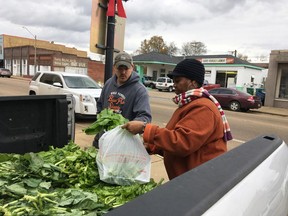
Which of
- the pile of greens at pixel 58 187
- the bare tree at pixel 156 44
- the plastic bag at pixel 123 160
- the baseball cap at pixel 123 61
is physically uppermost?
the bare tree at pixel 156 44

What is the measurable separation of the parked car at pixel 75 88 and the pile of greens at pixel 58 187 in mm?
7232

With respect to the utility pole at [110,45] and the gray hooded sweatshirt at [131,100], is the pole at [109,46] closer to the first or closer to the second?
the utility pole at [110,45]

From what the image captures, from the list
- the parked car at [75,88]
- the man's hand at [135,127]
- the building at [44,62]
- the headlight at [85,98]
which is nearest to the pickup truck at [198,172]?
the man's hand at [135,127]

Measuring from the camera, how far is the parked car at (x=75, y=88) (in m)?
9.93

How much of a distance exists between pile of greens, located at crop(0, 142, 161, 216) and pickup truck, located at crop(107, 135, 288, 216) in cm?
61

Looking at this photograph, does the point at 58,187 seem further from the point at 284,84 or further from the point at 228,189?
the point at 284,84

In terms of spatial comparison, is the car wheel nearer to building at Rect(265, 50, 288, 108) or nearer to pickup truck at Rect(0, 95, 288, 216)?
building at Rect(265, 50, 288, 108)

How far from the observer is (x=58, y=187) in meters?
2.21

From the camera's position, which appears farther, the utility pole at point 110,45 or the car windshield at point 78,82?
the car windshield at point 78,82

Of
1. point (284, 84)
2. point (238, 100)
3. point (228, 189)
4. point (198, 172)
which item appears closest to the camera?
point (228, 189)

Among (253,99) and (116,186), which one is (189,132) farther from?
(253,99)

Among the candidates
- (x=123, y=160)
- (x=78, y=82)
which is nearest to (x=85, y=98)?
(x=78, y=82)

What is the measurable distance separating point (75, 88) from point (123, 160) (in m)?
8.82

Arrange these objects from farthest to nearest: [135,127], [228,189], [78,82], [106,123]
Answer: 1. [78,82]
2. [106,123]
3. [135,127]
4. [228,189]
